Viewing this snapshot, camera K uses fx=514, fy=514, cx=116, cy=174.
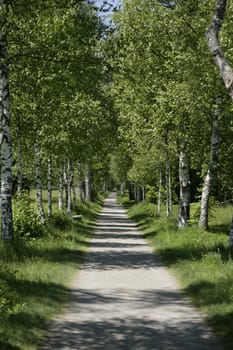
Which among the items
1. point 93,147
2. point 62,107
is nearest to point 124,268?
point 62,107

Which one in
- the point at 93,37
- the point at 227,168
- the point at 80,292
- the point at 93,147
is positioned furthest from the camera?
the point at 93,147

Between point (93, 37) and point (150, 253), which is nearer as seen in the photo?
point (93, 37)

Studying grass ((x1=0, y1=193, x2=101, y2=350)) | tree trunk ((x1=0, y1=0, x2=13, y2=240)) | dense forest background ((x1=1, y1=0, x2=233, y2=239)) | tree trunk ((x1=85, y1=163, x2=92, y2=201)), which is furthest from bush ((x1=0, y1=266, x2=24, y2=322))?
tree trunk ((x1=85, y1=163, x2=92, y2=201))

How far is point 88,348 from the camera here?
8.09m

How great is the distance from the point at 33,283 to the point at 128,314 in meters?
2.88

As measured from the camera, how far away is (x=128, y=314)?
33.5 ft

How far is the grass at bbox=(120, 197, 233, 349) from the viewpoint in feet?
32.1

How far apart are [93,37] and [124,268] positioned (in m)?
7.57

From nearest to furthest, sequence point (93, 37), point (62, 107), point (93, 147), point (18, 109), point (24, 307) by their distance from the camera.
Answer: point (24, 307) → point (93, 37) → point (18, 109) → point (62, 107) → point (93, 147)

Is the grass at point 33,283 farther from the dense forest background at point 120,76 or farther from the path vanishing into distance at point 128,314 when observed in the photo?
the dense forest background at point 120,76

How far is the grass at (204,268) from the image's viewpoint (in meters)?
9.78

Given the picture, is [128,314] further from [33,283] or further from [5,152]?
[5,152]

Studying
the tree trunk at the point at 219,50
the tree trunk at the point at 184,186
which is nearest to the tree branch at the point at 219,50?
the tree trunk at the point at 219,50

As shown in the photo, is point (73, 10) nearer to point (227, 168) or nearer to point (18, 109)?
point (18, 109)
